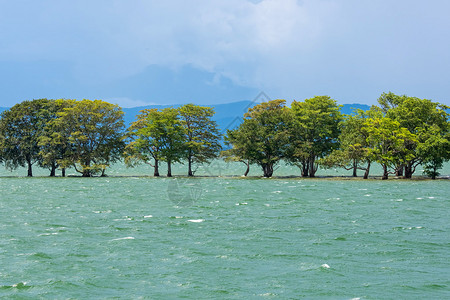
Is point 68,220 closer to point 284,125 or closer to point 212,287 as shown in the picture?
point 212,287

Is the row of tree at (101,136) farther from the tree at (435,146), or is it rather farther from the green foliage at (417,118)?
the tree at (435,146)

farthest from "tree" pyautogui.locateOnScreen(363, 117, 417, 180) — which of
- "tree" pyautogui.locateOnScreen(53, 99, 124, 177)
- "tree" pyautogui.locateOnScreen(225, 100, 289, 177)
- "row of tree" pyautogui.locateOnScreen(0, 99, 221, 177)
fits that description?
"tree" pyautogui.locateOnScreen(53, 99, 124, 177)

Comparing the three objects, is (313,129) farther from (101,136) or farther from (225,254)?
(225,254)

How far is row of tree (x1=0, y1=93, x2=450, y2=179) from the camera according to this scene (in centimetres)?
7756

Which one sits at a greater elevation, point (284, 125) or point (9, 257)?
point (284, 125)

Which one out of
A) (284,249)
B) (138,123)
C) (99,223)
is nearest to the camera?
(284,249)

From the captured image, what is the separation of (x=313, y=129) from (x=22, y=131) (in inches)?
2355

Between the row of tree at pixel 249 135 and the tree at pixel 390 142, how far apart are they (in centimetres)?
16

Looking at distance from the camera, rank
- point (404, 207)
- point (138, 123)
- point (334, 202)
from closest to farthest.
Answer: point (404, 207) < point (334, 202) < point (138, 123)

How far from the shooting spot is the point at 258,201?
41594 mm

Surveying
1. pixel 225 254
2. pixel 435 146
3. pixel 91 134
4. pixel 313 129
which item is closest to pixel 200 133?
pixel 91 134

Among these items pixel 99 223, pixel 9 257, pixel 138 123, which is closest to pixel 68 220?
pixel 99 223

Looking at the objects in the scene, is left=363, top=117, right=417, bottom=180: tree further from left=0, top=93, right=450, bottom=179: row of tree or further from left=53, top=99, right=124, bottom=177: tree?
left=53, top=99, right=124, bottom=177: tree

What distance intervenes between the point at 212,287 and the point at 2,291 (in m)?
6.15
